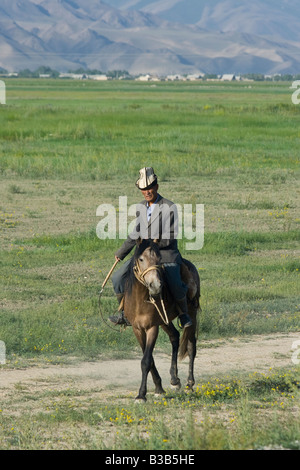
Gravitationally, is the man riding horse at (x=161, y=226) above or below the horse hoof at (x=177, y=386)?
above

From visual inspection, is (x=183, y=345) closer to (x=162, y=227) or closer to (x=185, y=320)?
(x=185, y=320)

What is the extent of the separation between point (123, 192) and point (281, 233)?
7412mm

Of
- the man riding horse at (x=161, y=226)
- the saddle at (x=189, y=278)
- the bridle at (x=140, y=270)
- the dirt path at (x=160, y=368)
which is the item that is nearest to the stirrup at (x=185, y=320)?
the man riding horse at (x=161, y=226)

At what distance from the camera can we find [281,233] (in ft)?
67.5

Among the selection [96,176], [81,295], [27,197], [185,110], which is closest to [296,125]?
[185,110]

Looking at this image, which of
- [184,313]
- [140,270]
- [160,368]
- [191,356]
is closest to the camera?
[140,270]

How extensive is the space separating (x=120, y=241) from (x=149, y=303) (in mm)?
11040

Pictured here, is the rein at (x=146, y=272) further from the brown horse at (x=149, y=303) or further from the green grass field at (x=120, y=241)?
the green grass field at (x=120, y=241)

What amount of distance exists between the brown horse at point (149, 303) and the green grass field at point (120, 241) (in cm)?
45

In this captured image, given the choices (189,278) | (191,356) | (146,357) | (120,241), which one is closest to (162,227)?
(189,278)

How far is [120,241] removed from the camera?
63.7ft

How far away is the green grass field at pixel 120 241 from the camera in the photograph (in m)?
8.57

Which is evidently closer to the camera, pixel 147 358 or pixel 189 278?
pixel 147 358

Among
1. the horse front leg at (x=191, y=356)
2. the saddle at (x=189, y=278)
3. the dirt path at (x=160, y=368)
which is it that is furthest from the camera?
the dirt path at (x=160, y=368)
